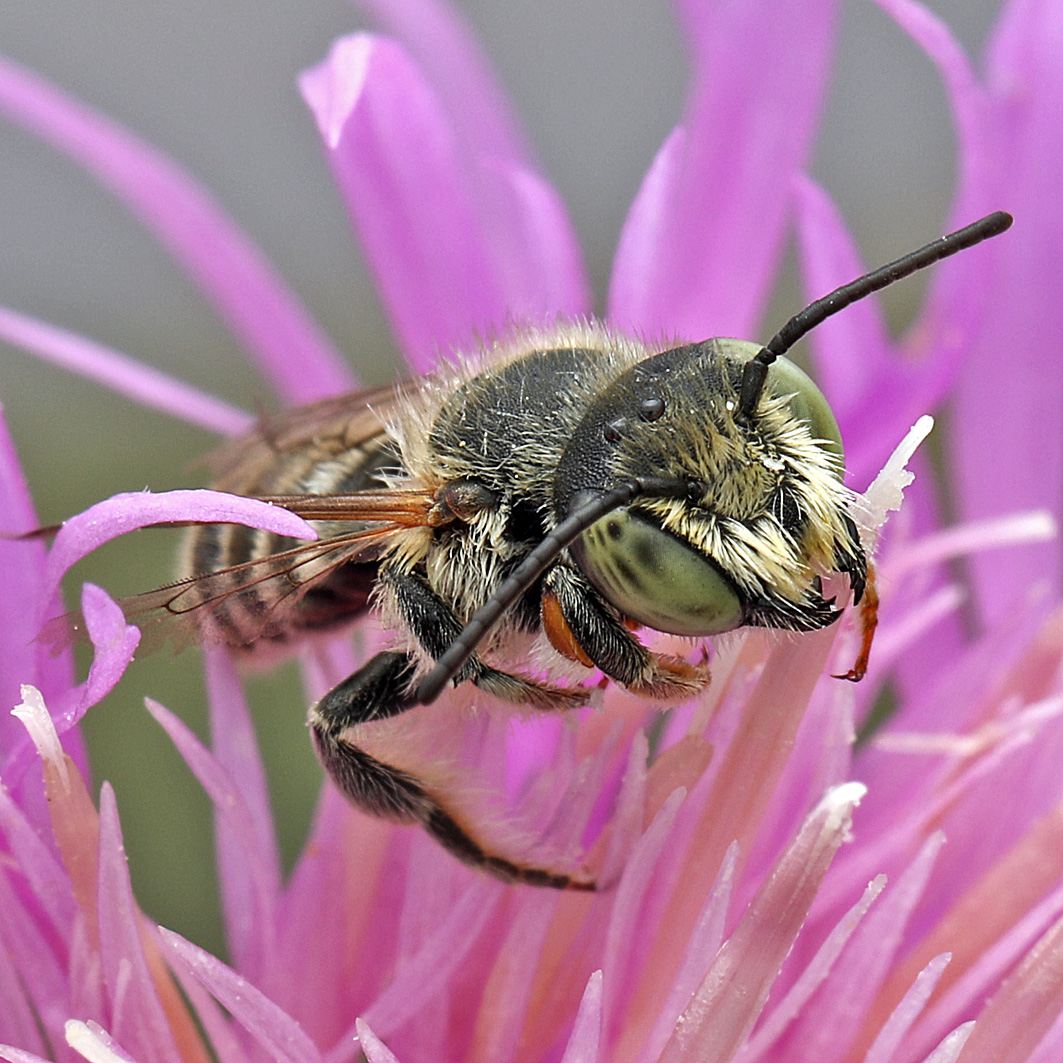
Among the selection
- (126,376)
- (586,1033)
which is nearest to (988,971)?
(586,1033)

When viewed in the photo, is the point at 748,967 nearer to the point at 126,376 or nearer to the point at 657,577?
the point at 657,577

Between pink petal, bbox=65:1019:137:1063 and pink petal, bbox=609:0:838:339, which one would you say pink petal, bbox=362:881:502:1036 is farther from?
pink petal, bbox=609:0:838:339

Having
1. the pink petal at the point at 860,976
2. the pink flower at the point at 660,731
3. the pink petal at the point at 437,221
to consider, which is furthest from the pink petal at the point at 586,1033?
the pink petal at the point at 437,221

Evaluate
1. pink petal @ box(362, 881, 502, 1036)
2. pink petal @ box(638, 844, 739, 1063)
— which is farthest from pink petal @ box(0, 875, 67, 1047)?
pink petal @ box(638, 844, 739, 1063)

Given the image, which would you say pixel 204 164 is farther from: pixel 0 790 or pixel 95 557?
pixel 0 790

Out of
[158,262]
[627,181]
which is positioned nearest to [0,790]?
[158,262]

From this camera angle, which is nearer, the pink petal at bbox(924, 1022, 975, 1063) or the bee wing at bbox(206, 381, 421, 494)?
the pink petal at bbox(924, 1022, 975, 1063)

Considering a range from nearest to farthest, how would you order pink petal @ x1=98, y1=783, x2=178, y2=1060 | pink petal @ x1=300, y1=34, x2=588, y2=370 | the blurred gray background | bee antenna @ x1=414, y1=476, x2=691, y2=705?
1. bee antenna @ x1=414, y1=476, x2=691, y2=705
2. pink petal @ x1=98, y1=783, x2=178, y2=1060
3. pink petal @ x1=300, y1=34, x2=588, y2=370
4. the blurred gray background

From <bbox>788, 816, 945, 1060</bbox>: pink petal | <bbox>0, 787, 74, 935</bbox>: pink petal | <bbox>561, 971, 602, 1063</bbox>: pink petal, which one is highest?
<bbox>0, 787, 74, 935</bbox>: pink petal
